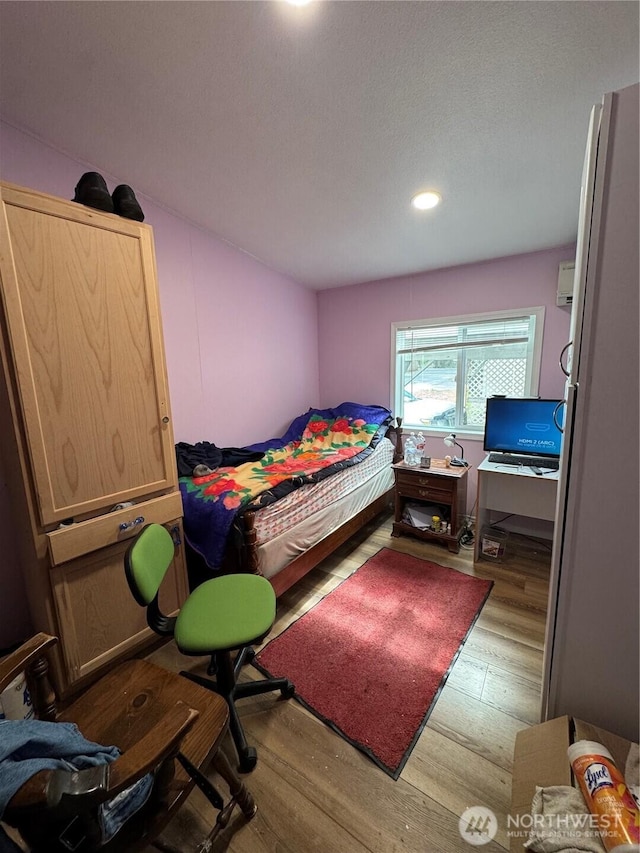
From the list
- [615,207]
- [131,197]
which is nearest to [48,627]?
[131,197]

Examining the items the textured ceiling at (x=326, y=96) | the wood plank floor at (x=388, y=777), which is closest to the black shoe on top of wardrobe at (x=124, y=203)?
the textured ceiling at (x=326, y=96)

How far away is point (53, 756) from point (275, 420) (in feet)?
9.80

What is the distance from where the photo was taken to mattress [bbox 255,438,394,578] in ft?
5.98

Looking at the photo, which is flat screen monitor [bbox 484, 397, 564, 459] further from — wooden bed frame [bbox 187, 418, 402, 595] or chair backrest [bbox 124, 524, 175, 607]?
chair backrest [bbox 124, 524, 175, 607]

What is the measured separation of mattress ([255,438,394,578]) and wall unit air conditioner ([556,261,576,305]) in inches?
75.4

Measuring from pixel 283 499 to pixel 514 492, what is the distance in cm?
179

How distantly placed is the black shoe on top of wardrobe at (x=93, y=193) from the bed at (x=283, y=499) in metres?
1.47

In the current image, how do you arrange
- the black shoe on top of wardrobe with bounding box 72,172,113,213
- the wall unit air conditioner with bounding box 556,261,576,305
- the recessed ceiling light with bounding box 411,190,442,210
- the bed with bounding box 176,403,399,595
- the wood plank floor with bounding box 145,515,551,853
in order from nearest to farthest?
the wood plank floor with bounding box 145,515,551,853
the black shoe on top of wardrobe with bounding box 72,172,113,213
the bed with bounding box 176,403,399,595
the recessed ceiling light with bounding box 411,190,442,210
the wall unit air conditioner with bounding box 556,261,576,305

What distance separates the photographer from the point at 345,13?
1.05m

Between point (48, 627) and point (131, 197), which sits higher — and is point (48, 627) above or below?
below

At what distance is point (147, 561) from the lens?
1229 mm

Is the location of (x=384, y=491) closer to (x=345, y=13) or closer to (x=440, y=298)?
(x=440, y=298)

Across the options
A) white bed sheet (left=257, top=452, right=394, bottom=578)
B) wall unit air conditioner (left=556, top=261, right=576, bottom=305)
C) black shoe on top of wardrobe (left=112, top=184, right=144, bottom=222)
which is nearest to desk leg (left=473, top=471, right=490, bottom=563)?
white bed sheet (left=257, top=452, right=394, bottom=578)

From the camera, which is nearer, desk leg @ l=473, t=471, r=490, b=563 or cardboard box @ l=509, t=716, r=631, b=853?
cardboard box @ l=509, t=716, r=631, b=853
